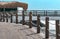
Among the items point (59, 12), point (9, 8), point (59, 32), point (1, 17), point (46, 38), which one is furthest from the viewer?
point (9, 8)

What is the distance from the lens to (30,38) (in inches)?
426

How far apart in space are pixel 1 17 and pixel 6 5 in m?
40.3

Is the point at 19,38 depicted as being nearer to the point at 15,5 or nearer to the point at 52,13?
the point at 52,13

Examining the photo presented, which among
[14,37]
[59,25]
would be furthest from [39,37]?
[59,25]

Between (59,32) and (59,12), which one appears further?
(59,12)

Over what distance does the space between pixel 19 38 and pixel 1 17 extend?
1478cm

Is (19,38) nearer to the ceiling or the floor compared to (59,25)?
nearer to the floor

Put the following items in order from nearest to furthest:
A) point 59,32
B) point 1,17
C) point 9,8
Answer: point 59,32
point 1,17
point 9,8

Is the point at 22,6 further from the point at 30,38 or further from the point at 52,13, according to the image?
the point at 30,38

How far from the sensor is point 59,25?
27.3ft

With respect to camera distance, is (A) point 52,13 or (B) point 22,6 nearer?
(A) point 52,13

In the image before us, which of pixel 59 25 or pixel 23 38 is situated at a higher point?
pixel 59 25

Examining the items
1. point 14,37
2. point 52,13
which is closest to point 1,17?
point 14,37

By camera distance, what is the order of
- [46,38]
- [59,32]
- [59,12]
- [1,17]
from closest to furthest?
[59,32]
[46,38]
[1,17]
[59,12]
